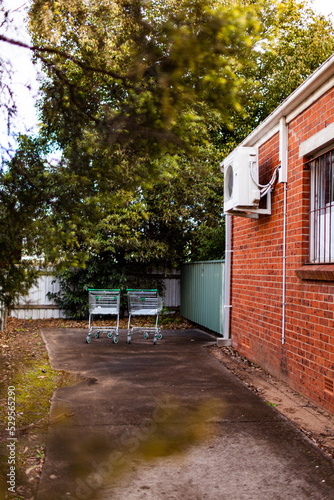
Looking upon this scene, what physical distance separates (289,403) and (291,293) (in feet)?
4.61

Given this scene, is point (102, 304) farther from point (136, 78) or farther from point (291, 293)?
point (136, 78)

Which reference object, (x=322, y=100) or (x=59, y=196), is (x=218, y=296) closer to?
(x=322, y=100)

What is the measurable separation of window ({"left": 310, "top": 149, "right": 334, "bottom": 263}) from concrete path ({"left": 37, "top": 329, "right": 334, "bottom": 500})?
6.14ft

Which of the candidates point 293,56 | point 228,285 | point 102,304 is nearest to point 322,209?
point 228,285

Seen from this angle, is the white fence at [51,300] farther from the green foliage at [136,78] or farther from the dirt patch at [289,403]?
the green foliage at [136,78]

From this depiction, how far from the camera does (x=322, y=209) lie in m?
5.68

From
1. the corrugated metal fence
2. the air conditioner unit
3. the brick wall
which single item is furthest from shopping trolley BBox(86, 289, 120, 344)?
the air conditioner unit

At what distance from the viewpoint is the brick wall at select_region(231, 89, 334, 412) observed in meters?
5.26

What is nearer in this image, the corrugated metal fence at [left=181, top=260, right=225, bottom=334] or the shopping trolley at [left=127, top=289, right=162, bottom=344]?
the shopping trolley at [left=127, top=289, right=162, bottom=344]

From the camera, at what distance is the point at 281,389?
6082 millimetres

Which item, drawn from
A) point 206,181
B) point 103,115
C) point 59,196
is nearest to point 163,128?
point 103,115

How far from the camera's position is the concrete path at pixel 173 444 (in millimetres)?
3385

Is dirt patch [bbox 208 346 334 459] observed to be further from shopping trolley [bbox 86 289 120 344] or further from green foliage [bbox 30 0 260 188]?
shopping trolley [bbox 86 289 120 344]

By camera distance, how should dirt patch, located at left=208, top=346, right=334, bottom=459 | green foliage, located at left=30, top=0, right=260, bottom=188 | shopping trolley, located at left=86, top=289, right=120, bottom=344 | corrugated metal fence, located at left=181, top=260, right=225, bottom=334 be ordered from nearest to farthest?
green foliage, located at left=30, top=0, right=260, bottom=188
dirt patch, located at left=208, top=346, right=334, bottom=459
shopping trolley, located at left=86, top=289, right=120, bottom=344
corrugated metal fence, located at left=181, top=260, right=225, bottom=334
